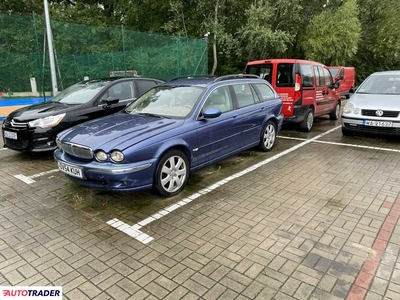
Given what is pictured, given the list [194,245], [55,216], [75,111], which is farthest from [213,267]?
[75,111]

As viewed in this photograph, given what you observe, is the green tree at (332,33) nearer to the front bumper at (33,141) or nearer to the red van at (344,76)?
the red van at (344,76)

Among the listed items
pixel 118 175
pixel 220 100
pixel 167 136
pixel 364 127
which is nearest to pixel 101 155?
pixel 118 175

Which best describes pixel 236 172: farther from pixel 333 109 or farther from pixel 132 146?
pixel 333 109

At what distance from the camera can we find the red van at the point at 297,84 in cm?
756

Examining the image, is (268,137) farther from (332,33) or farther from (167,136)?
(332,33)

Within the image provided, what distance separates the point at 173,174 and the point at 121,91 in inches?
134

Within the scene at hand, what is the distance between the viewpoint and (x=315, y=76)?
820 cm

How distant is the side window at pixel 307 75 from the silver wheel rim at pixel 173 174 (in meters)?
4.83

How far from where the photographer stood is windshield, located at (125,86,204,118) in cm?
467

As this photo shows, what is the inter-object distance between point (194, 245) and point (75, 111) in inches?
163

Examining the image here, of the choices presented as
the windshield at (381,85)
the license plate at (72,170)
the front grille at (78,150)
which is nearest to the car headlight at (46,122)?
the front grille at (78,150)

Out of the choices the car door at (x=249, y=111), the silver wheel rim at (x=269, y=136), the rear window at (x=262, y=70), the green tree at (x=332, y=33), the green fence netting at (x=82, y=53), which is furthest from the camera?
the green tree at (x=332, y=33)

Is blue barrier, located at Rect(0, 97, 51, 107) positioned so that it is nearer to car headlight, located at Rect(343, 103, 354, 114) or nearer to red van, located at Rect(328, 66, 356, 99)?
car headlight, located at Rect(343, 103, 354, 114)

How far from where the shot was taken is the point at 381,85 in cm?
772
